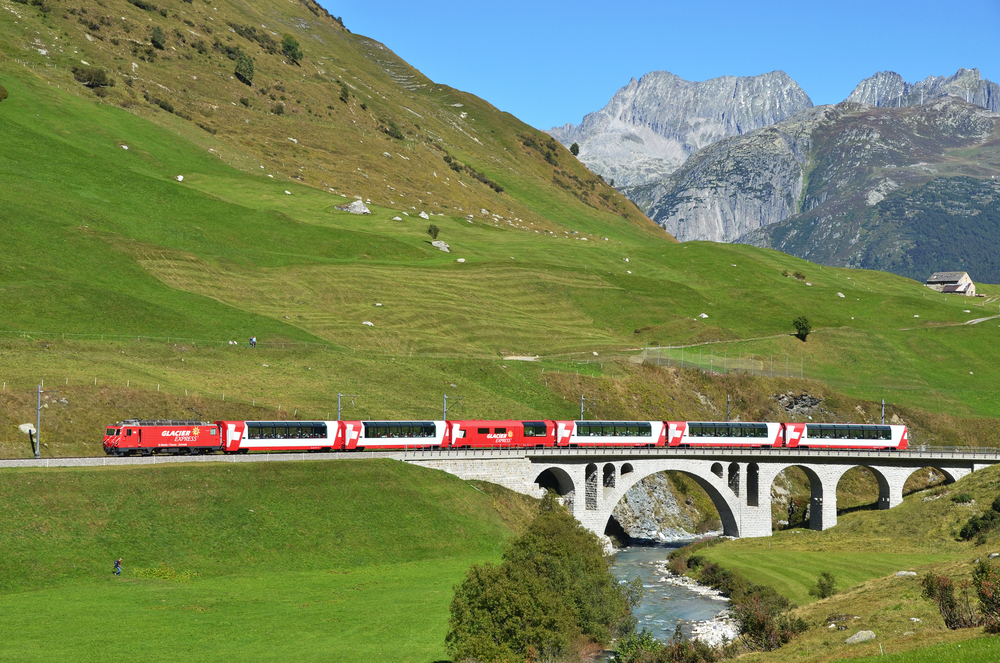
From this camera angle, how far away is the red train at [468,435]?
86000mm

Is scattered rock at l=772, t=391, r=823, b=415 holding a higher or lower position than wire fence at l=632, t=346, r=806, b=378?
lower

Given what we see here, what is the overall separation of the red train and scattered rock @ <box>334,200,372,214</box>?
104 metres

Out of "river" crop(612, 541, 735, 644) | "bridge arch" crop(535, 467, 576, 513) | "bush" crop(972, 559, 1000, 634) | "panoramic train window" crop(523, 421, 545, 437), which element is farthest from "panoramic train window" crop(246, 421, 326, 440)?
"bush" crop(972, 559, 1000, 634)

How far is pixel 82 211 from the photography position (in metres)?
152

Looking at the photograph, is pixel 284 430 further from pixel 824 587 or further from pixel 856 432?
pixel 856 432

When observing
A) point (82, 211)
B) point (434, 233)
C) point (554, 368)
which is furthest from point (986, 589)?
point (434, 233)

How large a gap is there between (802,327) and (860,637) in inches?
5088

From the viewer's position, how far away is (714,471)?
109438 millimetres

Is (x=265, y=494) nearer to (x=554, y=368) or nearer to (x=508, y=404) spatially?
(x=508, y=404)

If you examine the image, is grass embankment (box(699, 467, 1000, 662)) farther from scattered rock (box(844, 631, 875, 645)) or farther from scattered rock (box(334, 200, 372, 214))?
scattered rock (box(334, 200, 372, 214))

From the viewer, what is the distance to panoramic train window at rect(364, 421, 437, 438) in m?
95.0

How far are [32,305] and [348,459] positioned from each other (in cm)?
5403

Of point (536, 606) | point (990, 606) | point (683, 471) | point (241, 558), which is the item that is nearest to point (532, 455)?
point (683, 471)

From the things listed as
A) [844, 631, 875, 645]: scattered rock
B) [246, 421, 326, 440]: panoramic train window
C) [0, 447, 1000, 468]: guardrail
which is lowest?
[844, 631, 875, 645]: scattered rock
